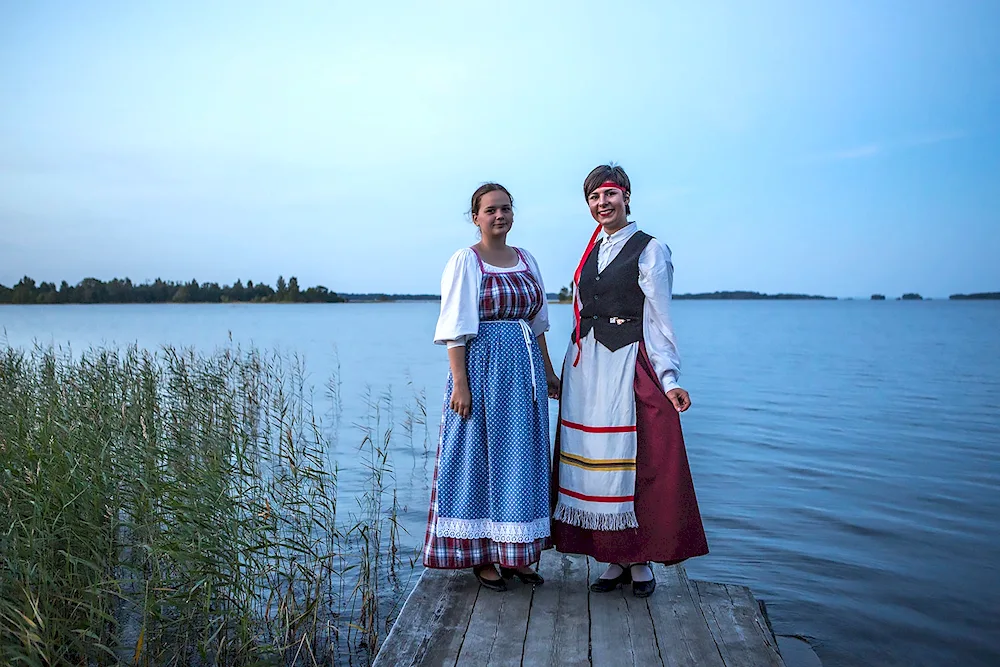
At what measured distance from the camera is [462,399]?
2.93 m

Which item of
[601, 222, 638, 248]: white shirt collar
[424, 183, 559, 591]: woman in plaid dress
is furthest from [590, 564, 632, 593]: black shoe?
[601, 222, 638, 248]: white shirt collar

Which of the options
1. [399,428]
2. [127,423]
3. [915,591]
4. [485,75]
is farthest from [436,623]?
[485,75]

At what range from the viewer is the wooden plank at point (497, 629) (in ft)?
8.13

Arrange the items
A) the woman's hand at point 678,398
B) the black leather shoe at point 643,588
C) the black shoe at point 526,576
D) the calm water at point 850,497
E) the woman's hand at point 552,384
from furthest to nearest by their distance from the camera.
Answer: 1. the calm water at point 850,497
2. the woman's hand at point 552,384
3. the black shoe at point 526,576
4. the black leather shoe at point 643,588
5. the woman's hand at point 678,398

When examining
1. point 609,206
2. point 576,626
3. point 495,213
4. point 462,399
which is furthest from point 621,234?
point 576,626

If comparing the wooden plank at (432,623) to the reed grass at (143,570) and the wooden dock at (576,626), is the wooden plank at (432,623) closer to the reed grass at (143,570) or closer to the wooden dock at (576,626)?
the wooden dock at (576,626)

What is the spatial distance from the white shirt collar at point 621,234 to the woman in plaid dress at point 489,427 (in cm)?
39

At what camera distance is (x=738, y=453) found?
855 cm

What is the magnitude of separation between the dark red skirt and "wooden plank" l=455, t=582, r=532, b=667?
0.34m

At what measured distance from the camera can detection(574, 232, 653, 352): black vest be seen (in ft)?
9.75

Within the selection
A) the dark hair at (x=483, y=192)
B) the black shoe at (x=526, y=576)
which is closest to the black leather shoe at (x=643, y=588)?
the black shoe at (x=526, y=576)

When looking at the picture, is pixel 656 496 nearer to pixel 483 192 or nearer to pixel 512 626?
pixel 512 626

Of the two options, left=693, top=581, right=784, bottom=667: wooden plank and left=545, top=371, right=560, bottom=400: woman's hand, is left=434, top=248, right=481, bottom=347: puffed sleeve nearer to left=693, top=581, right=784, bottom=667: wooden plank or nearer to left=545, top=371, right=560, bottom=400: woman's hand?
left=545, top=371, right=560, bottom=400: woman's hand

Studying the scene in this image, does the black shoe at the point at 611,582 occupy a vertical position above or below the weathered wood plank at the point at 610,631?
above
